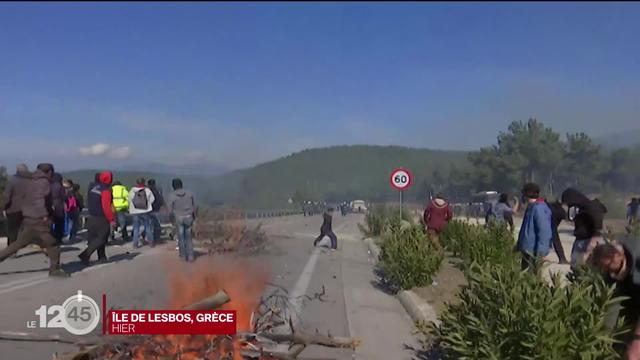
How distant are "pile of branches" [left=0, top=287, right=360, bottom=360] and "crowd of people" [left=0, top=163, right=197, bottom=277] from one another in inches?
166

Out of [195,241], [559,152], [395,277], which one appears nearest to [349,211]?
[195,241]

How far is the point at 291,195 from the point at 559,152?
2818 centimetres

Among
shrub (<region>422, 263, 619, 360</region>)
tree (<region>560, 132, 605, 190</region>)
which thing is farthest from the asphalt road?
tree (<region>560, 132, 605, 190</region>)

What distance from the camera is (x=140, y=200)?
14742mm

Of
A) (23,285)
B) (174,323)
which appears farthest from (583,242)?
(23,285)

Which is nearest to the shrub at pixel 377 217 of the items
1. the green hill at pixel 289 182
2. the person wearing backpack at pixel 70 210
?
the green hill at pixel 289 182

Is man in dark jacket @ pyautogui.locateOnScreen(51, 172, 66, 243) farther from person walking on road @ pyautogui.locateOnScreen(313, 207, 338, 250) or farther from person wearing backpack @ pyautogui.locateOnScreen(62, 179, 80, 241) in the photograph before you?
person walking on road @ pyautogui.locateOnScreen(313, 207, 338, 250)

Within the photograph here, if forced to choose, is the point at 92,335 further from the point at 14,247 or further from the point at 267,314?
the point at 14,247

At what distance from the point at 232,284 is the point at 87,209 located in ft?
20.5

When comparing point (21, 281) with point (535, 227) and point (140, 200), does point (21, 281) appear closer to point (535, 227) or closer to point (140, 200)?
point (140, 200)

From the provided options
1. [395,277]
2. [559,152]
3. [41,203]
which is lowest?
[395,277]

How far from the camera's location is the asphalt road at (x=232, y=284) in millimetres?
6465

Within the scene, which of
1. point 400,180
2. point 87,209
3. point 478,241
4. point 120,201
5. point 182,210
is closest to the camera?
point 478,241

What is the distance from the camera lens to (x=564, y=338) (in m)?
4.54
